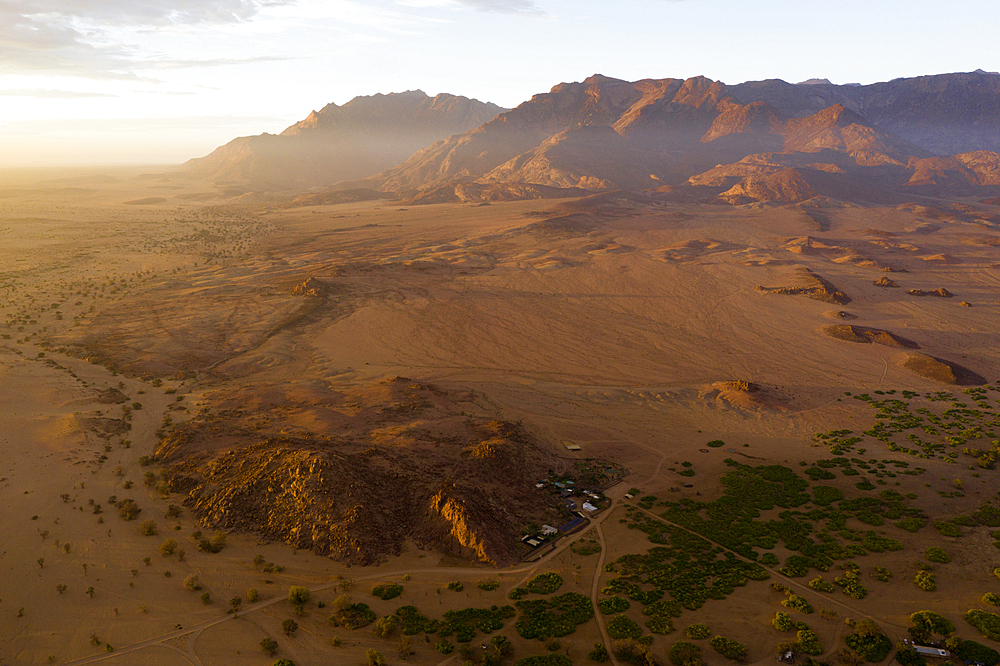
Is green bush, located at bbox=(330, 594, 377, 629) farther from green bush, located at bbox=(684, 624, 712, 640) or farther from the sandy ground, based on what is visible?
green bush, located at bbox=(684, 624, 712, 640)

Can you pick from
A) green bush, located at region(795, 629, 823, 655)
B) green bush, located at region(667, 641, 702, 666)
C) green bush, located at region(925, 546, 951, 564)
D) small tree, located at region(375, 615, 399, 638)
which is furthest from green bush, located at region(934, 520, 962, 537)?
small tree, located at region(375, 615, 399, 638)

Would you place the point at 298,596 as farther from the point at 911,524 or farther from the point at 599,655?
the point at 911,524

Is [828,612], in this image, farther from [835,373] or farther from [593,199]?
[593,199]

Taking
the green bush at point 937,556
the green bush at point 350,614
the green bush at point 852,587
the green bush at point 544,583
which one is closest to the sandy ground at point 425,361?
the green bush at point 350,614

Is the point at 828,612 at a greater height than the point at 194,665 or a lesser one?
lesser

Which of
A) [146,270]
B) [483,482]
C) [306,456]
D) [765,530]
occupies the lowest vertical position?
[765,530]

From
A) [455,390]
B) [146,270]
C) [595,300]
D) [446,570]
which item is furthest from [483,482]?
[146,270]
